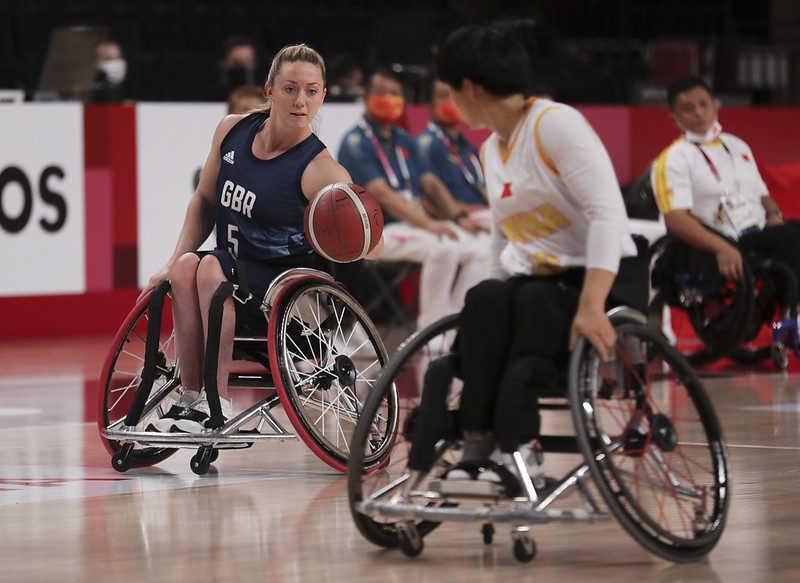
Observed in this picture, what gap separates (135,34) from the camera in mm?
12258

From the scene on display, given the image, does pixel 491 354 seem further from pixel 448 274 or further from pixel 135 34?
pixel 135 34

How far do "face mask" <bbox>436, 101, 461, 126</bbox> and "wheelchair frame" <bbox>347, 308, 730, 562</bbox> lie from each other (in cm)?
599

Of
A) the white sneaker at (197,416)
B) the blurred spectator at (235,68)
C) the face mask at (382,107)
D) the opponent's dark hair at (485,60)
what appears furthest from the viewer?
the blurred spectator at (235,68)

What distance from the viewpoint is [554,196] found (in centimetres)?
371

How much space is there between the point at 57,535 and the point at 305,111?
1.74m

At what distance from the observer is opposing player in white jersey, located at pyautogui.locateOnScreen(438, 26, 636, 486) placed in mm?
3500

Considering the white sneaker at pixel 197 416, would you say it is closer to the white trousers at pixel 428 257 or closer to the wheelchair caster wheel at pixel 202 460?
the wheelchair caster wheel at pixel 202 460

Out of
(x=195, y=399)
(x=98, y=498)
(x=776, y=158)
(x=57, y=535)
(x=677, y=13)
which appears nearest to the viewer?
(x=57, y=535)

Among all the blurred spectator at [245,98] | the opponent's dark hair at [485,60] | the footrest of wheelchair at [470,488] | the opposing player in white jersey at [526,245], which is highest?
the opponent's dark hair at [485,60]

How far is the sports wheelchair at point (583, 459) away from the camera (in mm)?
3354

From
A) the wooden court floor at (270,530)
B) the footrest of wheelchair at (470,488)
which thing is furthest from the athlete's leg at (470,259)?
the footrest of wheelchair at (470,488)

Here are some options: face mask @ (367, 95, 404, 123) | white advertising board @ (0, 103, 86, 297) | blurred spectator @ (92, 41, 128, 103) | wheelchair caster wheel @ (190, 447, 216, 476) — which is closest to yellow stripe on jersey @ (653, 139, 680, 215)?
face mask @ (367, 95, 404, 123)

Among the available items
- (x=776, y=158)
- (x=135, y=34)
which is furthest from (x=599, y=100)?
(x=135, y=34)

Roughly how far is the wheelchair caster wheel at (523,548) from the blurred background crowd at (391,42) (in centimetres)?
714
